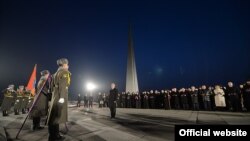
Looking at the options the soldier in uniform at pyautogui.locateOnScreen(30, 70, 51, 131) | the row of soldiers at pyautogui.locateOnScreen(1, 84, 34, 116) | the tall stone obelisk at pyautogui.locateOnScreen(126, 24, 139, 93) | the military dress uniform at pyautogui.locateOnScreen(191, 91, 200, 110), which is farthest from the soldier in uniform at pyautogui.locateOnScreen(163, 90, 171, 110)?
the tall stone obelisk at pyautogui.locateOnScreen(126, 24, 139, 93)

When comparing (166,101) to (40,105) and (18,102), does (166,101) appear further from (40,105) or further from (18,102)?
(40,105)

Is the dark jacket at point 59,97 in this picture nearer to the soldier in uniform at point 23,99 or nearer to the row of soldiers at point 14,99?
the row of soldiers at point 14,99

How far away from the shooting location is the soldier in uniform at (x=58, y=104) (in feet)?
14.8

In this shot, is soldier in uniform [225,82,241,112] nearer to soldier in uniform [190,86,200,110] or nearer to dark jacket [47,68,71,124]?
soldier in uniform [190,86,200,110]

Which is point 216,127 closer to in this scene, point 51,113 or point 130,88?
point 51,113

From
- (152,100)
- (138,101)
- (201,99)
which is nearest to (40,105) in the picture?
(201,99)

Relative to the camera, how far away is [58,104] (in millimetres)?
4660

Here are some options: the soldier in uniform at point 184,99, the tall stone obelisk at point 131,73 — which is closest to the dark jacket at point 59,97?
the soldier in uniform at point 184,99

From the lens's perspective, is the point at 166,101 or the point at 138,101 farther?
the point at 138,101

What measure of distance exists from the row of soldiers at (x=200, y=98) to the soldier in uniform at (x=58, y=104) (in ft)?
28.9

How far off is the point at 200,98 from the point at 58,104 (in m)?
13.5

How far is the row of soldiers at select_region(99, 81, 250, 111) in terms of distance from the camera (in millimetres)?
12414

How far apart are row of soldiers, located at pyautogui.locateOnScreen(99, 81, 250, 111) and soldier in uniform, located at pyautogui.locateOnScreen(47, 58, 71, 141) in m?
8.80

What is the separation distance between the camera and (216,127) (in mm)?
3275
